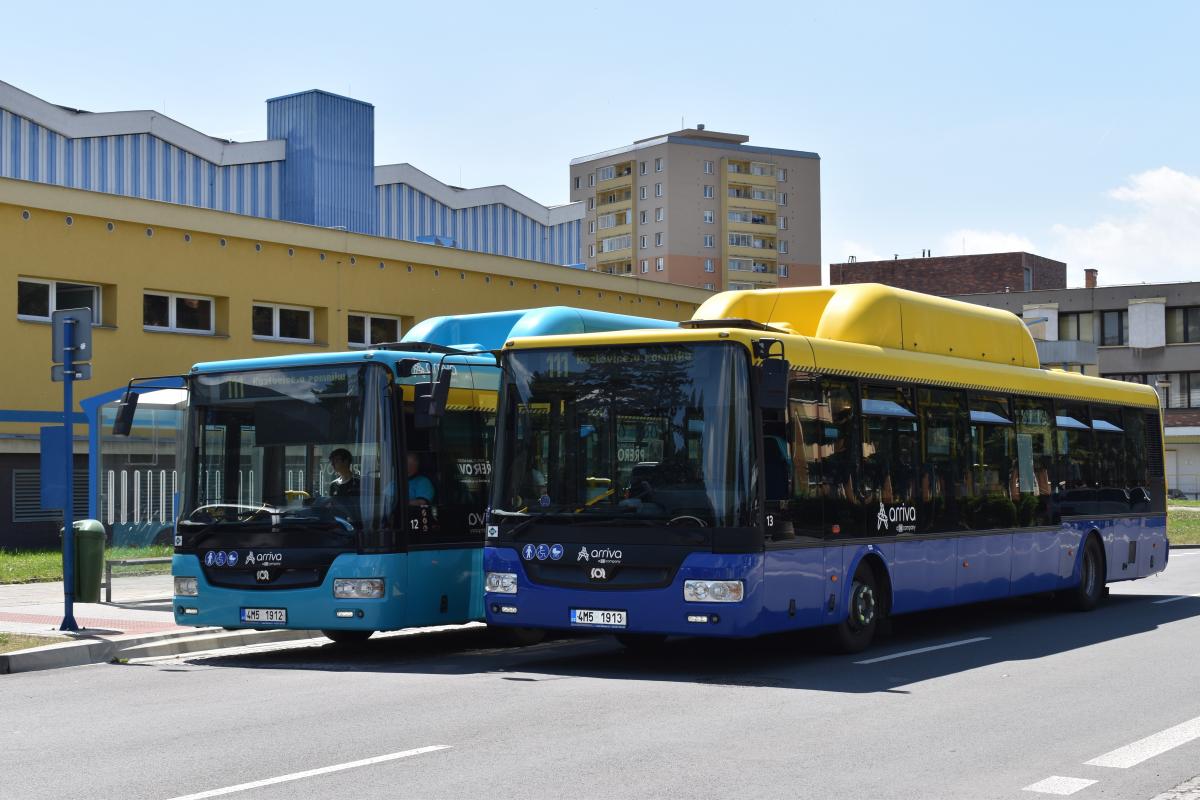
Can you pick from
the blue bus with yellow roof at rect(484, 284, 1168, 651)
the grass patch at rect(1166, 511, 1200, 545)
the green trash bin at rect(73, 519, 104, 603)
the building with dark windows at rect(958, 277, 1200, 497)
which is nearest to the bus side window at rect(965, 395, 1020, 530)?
the blue bus with yellow roof at rect(484, 284, 1168, 651)

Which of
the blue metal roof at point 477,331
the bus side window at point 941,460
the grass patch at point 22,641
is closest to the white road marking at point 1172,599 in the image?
the bus side window at point 941,460

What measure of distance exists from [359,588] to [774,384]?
4072 mm

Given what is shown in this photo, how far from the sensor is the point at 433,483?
1415 cm

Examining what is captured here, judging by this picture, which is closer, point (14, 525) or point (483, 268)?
point (14, 525)

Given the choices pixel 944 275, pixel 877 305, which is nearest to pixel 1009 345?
pixel 877 305

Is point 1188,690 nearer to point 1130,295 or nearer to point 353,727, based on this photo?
point 353,727

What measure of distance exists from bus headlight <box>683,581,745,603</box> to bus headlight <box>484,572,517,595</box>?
1622 mm

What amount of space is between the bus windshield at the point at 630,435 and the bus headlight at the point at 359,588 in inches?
48.5

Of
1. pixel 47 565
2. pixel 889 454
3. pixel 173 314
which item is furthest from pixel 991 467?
pixel 173 314

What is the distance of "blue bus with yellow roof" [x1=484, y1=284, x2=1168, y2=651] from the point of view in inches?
479

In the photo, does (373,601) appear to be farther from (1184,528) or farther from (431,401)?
(1184,528)

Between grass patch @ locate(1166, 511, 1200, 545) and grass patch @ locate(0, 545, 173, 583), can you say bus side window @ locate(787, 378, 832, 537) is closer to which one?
grass patch @ locate(0, 545, 173, 583)

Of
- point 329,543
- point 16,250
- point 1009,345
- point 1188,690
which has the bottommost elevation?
point 1188,690

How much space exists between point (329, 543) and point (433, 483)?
118cm
